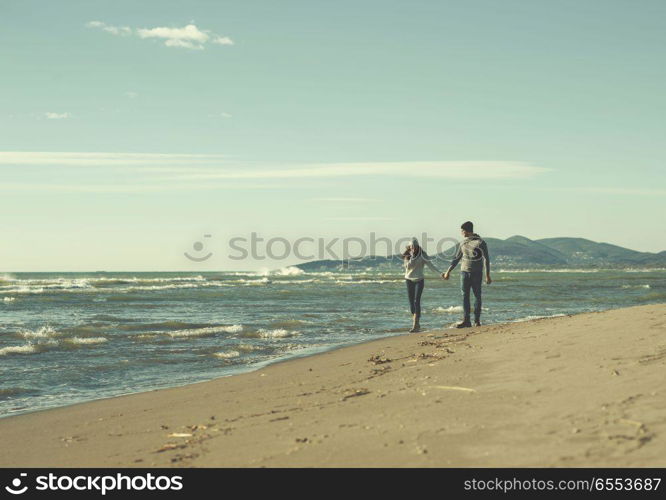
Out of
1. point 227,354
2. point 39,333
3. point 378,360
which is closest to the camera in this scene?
point 378,360

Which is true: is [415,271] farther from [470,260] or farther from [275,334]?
[275,334]

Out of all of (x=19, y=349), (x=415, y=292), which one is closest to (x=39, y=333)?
(x=19, y=349)

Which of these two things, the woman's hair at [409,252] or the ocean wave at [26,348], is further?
the woman's hair at [409,252]

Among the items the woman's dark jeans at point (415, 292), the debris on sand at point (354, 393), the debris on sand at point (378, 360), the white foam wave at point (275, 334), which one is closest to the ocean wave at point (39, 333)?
the white foam wave at point (275, 334)

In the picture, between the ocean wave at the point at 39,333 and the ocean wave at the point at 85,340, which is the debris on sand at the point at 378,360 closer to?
the ocean wave at the point at 85,340

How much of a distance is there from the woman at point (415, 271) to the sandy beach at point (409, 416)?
5501mm

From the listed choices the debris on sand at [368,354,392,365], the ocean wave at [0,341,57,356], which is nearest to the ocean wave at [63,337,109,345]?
the ocean wave at [0,341,57,356]

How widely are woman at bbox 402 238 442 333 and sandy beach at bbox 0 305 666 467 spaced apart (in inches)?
217

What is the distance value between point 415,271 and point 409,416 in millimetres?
9490

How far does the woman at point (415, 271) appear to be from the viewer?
1400cm

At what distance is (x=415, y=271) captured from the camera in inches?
552

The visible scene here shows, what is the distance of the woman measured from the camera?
551 inches
